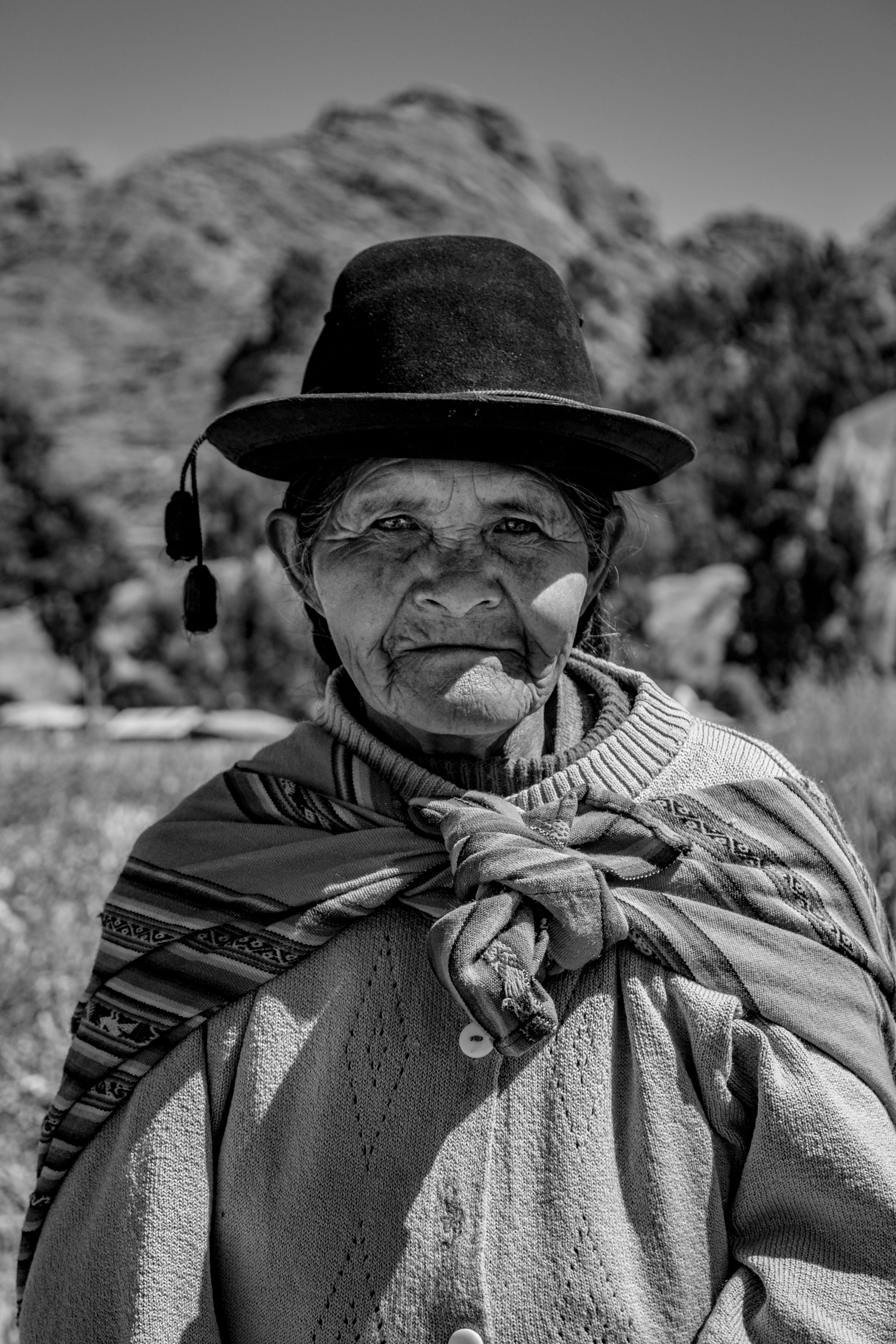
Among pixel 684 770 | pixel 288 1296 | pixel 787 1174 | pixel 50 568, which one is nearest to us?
pixel 787 1174

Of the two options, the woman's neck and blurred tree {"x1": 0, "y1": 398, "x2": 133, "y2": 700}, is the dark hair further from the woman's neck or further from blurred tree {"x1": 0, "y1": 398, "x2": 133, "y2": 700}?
blurred tree {"x1": 0, "y1": 398, "x2": 133, "y2": 700}

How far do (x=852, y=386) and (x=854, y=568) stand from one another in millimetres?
9464

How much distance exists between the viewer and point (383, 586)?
1.66m

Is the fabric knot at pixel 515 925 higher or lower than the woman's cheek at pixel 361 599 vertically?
lower

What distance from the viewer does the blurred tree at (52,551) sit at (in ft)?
62.0

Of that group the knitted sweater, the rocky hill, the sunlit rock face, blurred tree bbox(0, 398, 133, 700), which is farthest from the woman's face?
the sunlit rock face

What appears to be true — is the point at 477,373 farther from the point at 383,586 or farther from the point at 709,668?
the point at 709,668

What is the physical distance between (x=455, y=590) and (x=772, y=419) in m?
23.8

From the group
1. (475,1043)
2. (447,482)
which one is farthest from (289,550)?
(475,1043)

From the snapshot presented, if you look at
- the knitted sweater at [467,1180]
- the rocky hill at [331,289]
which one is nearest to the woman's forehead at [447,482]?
the knitted sweater at [467,1180]

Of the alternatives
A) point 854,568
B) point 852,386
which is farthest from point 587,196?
point 854,568

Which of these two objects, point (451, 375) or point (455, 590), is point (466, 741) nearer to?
point (455, 590)

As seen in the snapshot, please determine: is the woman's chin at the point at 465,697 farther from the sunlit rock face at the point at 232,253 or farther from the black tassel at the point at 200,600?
the sunlit rock face at the point at 232,253

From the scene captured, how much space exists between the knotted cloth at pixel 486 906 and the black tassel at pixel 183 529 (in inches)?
17.9
